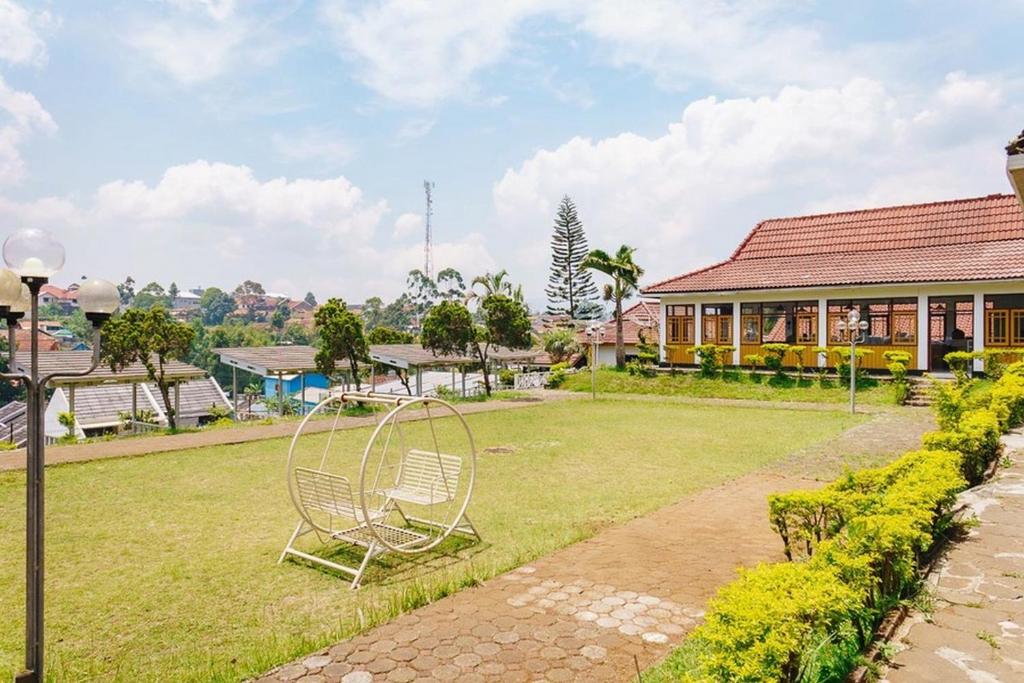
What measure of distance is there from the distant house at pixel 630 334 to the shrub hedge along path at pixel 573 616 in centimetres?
2429

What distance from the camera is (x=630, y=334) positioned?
108 feet

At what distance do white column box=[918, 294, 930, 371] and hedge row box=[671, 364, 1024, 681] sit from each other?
613 inches

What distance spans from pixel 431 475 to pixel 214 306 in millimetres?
108690

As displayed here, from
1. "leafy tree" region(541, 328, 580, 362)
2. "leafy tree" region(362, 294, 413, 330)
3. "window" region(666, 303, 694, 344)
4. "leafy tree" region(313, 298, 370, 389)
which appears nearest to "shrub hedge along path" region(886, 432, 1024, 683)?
"leafy tree" region(313, 298, 370, 389)

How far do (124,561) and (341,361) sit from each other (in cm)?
1558

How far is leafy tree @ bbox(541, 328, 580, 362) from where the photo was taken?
111ft

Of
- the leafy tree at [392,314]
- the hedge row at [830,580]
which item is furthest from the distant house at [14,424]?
the leafy tree at [392,314]

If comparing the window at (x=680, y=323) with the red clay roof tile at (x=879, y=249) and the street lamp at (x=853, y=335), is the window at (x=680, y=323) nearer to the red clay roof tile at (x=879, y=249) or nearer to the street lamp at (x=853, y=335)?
the red clay roof tile at (x=879, y=249)

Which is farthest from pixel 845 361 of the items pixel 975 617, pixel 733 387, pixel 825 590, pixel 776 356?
pixel 825 590

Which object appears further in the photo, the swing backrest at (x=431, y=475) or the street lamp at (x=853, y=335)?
the street lamp at (x=853, y=335)

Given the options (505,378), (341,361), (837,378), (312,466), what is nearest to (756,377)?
Answer: (837,378)

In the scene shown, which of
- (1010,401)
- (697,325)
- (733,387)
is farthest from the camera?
(697,325)

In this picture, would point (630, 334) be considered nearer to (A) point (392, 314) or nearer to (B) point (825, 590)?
(B) point (825, 590)

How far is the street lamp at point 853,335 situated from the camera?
1467cm
